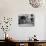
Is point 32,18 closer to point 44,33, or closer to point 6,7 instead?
point 44,33

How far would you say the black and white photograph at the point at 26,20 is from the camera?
2639 mm

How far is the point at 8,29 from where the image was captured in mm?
2621

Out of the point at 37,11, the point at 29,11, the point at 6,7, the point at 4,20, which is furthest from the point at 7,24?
the point at 37,11

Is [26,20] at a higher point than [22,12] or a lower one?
lower

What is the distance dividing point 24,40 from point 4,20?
0.62 meters

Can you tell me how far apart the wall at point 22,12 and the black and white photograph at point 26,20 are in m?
0.07

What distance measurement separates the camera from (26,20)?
8.69 feet

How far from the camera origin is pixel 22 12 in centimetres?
264

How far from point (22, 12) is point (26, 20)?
20 centimetres

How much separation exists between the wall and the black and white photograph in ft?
0.22

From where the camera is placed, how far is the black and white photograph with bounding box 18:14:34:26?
2639 millimetres

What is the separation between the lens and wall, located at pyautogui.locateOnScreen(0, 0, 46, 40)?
2623 mm

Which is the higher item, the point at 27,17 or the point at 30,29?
the point at 27,17

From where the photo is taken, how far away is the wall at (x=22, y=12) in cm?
262
